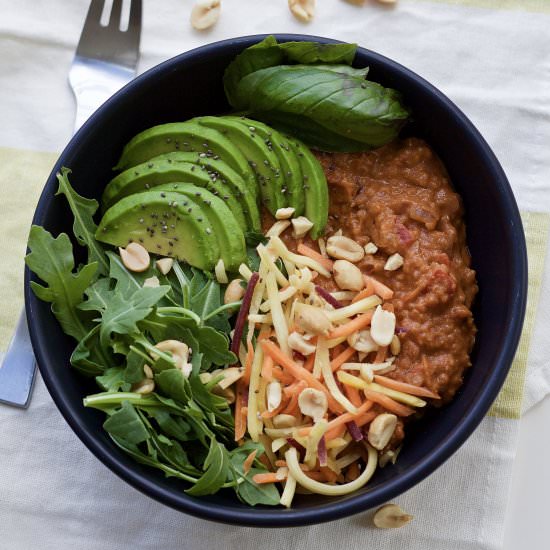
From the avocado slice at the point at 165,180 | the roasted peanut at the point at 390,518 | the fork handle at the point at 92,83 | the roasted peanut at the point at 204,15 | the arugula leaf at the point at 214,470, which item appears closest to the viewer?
the arugula leaf at the point at 214,470

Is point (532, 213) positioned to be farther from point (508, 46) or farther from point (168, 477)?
point (168, 477)

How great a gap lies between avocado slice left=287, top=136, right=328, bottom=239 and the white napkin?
870 mm

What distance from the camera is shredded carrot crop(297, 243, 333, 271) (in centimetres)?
293

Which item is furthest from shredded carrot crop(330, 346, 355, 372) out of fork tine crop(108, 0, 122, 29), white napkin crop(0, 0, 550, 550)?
fork tine crop(108, 0, 122, 29)

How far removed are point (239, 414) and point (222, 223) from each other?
2.27 feet

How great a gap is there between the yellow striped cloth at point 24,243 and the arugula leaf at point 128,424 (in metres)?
0.97

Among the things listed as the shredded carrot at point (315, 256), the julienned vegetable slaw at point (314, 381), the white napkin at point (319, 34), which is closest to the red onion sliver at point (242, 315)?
the julienned vegetable slaw at point (314, 381)

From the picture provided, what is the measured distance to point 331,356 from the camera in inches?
111

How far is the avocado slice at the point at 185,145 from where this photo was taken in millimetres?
2916

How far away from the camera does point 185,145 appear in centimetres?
297

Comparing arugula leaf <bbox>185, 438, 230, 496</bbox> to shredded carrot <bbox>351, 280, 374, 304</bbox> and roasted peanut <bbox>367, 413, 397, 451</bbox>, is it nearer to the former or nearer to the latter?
roasted peanut <bbox>367, 413, 397, 451</bbox>

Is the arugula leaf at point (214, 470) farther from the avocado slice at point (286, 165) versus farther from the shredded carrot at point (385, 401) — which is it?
the avocado slice at point (286, 165)

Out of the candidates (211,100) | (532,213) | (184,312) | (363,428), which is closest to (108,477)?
(184,312)

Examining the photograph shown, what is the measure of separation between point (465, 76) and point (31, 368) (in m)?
2.30
